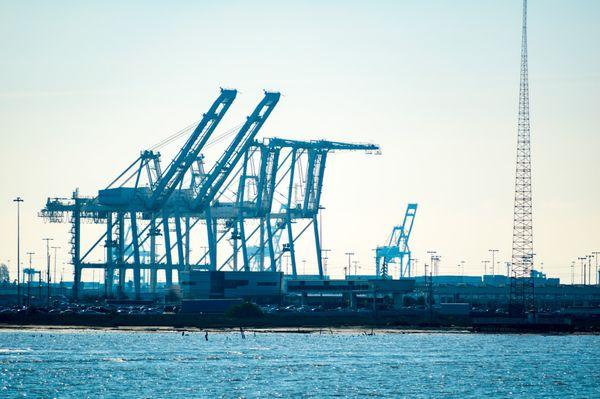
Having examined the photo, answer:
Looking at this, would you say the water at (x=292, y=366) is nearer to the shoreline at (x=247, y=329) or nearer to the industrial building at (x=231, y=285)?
the shoreline at (x=247, y=329)

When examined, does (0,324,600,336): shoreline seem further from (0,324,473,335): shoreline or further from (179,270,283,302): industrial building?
(179,270,283,302): industrial building

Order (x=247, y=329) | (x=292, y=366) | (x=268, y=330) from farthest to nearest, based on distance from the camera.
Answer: (x=247, y=329) < (x=268, y=330) < (x=292, y=366)

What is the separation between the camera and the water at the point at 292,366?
7756 cm

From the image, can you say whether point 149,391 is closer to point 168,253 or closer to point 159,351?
point 159,351

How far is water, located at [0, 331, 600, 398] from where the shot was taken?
3054 inches

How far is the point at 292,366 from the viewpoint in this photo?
92312 mm

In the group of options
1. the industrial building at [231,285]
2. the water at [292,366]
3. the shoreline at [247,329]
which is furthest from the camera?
the industrial building at [231,285]

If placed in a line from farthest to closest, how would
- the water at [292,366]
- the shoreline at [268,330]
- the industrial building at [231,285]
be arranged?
the industrial building at [231,285] → the shoreline at [268,330] → the water at [292,366]

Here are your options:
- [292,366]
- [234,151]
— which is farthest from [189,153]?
[292,366]

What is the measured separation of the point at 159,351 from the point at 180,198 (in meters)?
76.5

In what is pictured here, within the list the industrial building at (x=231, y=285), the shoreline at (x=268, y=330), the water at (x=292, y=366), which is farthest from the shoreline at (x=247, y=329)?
the industrial building at (x=231, y=285)

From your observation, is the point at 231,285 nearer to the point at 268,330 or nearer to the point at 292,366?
the point at 268,330

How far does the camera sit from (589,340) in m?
128

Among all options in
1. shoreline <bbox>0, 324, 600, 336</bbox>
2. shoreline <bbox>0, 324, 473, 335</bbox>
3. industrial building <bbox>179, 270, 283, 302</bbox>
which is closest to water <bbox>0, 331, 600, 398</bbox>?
shoreline <bbox>0, 324, 600, 336</bbox>
